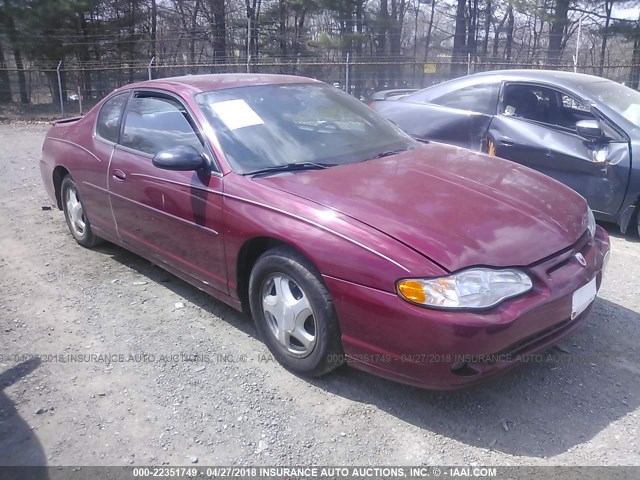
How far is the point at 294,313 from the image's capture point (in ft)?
9.50

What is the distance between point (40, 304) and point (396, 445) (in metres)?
2.78

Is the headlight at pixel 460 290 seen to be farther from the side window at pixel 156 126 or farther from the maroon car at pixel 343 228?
the side window at pixel 156 126

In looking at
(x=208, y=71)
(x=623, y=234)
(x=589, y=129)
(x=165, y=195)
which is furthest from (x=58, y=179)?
(x=208, y=71)

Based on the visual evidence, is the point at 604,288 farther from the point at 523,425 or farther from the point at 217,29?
the point at 217,29

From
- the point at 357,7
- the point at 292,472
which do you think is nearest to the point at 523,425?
the point at 292,472

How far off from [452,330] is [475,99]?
424cm

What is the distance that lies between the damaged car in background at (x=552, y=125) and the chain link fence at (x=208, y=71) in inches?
375

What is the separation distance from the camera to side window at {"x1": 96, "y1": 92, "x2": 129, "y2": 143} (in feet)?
14.0

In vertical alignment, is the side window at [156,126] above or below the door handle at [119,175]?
above

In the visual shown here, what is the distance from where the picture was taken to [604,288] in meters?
4.05

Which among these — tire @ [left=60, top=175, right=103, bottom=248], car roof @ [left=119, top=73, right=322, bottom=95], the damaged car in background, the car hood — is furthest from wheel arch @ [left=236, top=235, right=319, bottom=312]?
the damaged car in background

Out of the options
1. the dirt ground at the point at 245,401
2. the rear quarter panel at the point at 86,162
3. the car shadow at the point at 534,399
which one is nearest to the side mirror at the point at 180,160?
the dirt ground at the point at 245,401

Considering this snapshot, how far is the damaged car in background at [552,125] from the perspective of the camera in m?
4.96

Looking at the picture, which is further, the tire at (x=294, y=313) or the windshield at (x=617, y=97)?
the windshield at (x=617, y=97)
